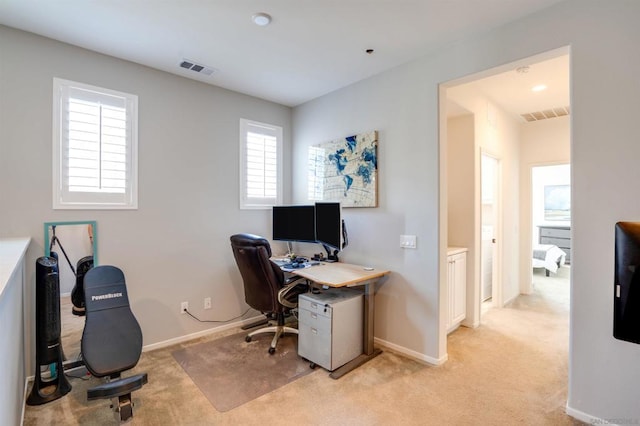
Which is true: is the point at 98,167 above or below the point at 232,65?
below

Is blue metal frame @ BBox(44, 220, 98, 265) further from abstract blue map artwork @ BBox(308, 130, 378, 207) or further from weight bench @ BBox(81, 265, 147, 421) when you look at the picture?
abstract blue map artwork @ BBox(308, 130, 378, 207)

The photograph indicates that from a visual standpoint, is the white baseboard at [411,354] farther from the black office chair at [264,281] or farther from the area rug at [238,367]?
the black office chair at [264,281]

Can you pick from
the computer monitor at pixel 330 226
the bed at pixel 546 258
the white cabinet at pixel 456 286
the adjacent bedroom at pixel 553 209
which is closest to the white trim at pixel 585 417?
the white cabinet at pixel 456 286

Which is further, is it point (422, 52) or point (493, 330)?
point (493, 330)

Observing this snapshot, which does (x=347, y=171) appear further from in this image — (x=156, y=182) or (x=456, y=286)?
(x=156, y=182)

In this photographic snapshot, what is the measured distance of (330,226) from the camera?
124 inches

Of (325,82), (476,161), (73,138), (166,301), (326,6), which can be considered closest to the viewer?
(326,6)

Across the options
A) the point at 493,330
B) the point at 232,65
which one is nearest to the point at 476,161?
the point at 493,330

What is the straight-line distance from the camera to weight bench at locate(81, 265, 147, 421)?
1.82 m

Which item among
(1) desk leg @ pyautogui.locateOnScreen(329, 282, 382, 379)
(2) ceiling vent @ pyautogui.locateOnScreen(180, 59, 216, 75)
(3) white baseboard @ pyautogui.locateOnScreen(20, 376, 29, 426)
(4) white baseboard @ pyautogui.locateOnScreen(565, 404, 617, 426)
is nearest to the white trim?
(4) white baseboard @ pyautogui.locateOnScreen(565, 404, 617, 426)

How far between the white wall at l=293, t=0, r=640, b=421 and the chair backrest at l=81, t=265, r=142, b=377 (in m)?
2.21

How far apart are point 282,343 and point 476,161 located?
10.0ft

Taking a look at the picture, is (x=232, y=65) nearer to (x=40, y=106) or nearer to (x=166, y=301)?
(x=40, y=106)

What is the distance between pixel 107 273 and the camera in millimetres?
2438
